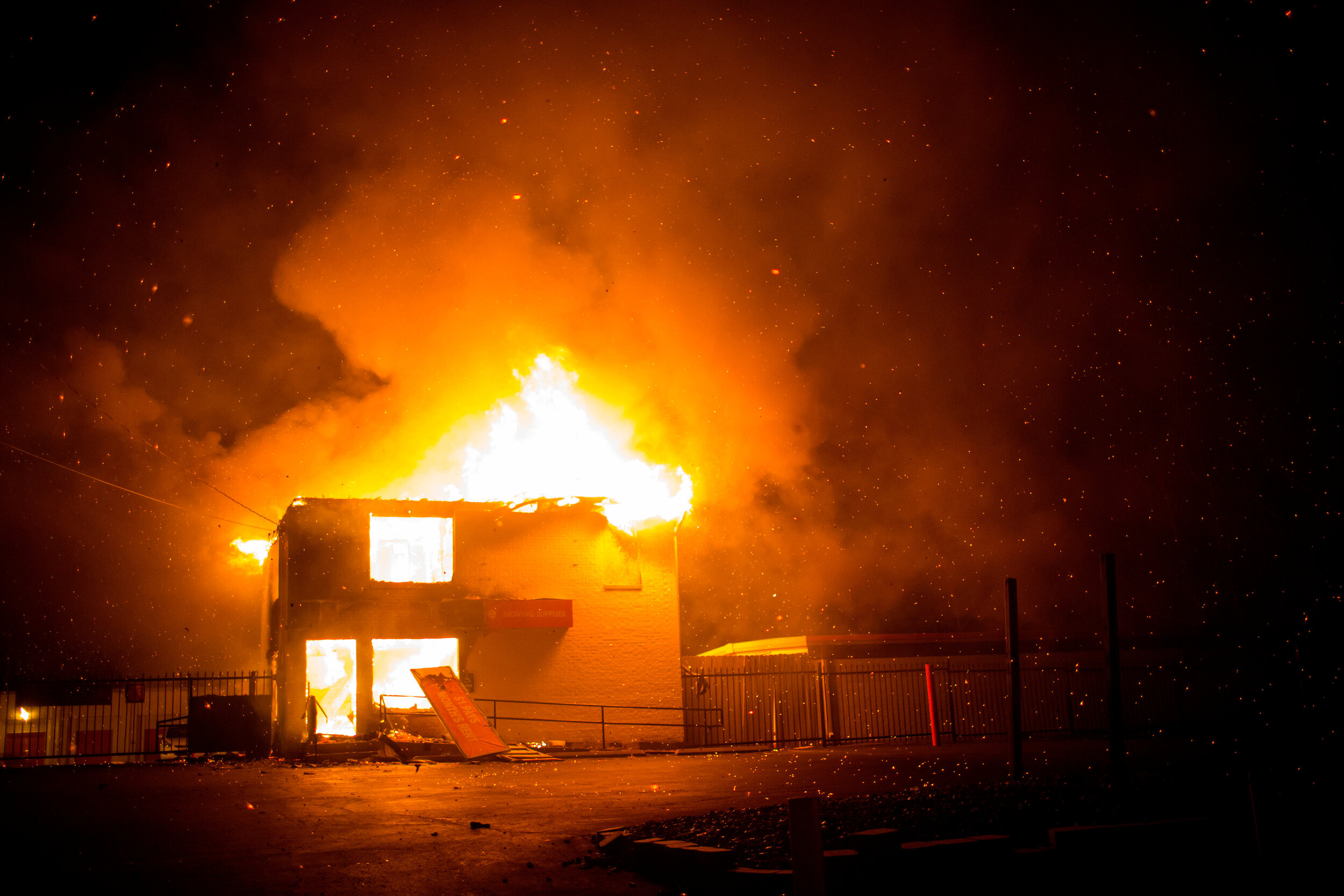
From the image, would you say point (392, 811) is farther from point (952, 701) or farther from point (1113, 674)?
point (952, 701)

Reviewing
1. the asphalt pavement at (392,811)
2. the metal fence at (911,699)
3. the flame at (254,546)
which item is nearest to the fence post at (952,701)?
the metal fence at (911,699)

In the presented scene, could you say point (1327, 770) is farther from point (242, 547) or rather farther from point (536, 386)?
point (242, 547)

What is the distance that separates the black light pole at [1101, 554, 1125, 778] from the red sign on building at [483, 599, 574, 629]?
15.5 meters

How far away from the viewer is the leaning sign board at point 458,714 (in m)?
18.9

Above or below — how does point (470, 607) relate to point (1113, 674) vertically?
above

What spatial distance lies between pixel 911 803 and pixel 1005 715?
1820 cm

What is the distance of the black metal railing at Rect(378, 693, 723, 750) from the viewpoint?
23062 millimetres

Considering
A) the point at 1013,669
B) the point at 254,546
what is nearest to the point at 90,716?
the point at 254,546

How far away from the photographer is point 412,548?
24.0m

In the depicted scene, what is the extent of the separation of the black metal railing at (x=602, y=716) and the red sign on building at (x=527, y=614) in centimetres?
185

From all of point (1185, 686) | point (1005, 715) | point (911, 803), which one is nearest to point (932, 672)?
point (1005, 715)

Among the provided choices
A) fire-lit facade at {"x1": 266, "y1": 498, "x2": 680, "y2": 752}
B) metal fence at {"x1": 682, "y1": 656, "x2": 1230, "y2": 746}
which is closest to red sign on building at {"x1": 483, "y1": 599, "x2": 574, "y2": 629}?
fire-lit facade at {"x1": 266, "y1": 498, "x2": 680, "y2": 752}

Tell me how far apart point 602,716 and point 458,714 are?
486 centimetres

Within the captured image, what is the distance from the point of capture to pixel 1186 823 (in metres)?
7.22
